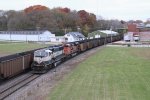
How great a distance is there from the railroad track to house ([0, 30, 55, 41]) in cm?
9926

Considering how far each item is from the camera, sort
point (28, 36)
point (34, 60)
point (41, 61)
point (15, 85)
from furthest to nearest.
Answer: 1. point (28, 36)
2. point (34, 60)
3. point (41, 61)
4. point (15, 85)

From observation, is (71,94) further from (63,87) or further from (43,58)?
(43,58)

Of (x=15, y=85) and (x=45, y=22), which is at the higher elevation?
(x=45, y=22)

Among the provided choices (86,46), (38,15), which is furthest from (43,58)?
(38,15)

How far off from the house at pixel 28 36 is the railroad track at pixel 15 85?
99258mm

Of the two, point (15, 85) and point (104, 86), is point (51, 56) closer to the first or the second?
point (15, 85)

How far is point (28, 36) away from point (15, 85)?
366 feet

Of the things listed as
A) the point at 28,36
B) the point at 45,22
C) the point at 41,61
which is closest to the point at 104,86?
the point at 41,61

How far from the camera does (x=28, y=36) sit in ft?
464

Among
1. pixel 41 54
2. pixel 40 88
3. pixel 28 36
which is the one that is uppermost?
pixel 28 36

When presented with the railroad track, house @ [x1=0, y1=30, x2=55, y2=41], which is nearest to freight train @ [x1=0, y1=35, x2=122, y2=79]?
the railroad track

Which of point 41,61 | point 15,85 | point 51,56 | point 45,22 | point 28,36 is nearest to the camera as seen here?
point 15,85

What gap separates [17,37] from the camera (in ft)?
473

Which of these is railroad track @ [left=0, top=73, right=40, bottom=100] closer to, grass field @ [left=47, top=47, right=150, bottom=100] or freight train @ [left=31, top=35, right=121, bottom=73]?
freight train @ [left=31, top=35, right=121, bottom=73]
